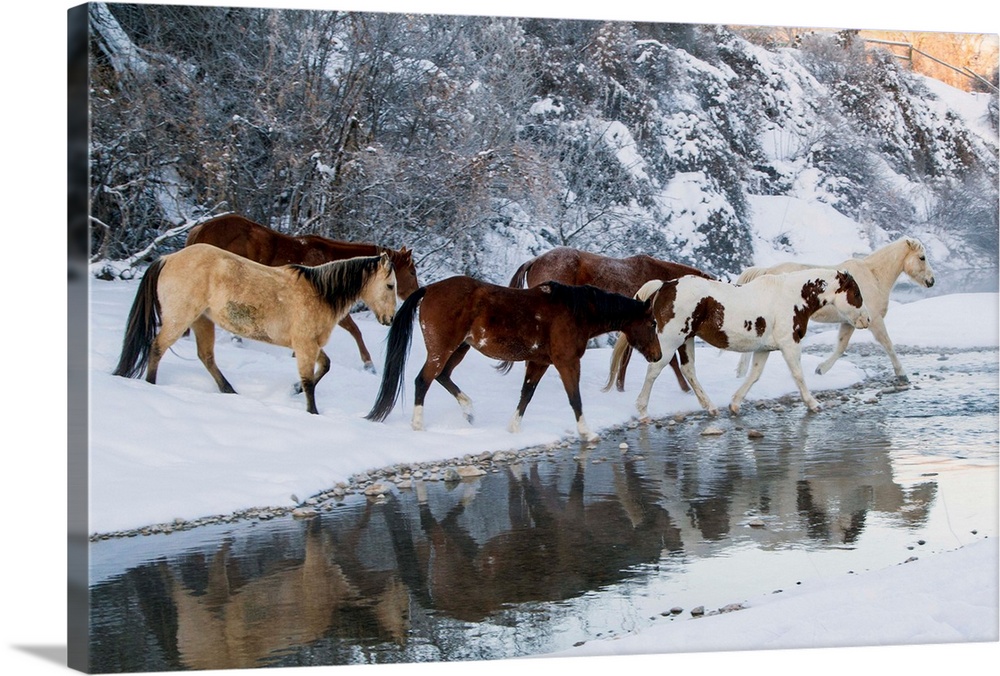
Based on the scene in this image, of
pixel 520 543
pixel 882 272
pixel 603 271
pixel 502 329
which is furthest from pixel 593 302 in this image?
pixel 520 543

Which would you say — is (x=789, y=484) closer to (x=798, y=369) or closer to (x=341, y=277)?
(x=798, y=369)

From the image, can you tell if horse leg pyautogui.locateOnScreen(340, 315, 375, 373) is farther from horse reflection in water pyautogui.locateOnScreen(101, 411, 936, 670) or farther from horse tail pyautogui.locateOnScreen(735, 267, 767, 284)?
horse tail pyautogui.locateOnScreen(735, 267, 767, 284)

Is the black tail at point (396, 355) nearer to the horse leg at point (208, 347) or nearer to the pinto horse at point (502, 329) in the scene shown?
the pinto horse at point (502, 329)

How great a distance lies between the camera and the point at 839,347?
6746mm

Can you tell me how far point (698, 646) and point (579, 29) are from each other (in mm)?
2937

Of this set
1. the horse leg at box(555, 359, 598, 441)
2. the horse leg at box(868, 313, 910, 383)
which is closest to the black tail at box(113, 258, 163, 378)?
the horse leg at box(555, 359, 598, 441)

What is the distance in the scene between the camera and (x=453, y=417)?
6301 mm

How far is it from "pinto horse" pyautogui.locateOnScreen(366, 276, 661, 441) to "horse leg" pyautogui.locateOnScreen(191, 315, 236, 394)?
0.77 m

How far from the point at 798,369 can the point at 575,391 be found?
1391 millimetres

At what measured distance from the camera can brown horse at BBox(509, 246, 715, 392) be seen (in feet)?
20.8

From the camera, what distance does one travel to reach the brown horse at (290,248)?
5695mm

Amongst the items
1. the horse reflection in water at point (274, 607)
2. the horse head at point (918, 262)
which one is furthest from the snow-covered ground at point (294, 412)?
the horse reflection in water at point (274, 607)

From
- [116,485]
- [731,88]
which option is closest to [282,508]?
[116,485]

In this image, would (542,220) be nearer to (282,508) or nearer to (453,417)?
(453,417)
